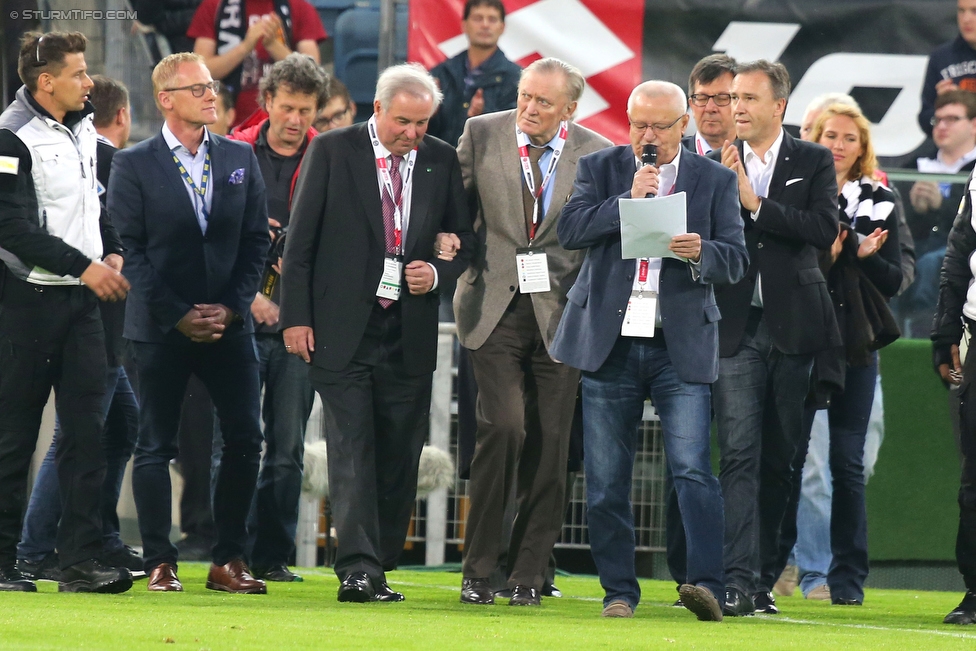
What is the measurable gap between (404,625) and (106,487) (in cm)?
219

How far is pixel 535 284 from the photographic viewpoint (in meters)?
5.98

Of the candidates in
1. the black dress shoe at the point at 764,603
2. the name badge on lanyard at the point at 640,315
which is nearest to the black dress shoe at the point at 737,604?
the black dress shoe at the point at 764,603

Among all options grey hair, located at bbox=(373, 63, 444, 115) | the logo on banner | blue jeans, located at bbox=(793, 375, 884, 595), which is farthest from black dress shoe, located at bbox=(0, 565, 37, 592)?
the logo on banner

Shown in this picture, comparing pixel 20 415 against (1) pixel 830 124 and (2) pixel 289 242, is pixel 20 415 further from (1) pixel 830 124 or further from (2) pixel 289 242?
(1) pixel 830 124

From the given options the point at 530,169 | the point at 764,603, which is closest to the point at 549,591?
the point at 764,603

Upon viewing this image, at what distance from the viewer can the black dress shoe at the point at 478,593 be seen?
19.5 ft

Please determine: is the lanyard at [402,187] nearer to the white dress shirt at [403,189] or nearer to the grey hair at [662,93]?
the white dress shirt at [403,189]

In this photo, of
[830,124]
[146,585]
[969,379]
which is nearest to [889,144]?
[830,124]

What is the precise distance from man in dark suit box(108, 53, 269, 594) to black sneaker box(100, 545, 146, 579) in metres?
0.53

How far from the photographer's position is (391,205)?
239 inches

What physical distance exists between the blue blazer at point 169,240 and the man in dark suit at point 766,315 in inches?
79.2

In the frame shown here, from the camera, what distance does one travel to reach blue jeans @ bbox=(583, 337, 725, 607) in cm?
541

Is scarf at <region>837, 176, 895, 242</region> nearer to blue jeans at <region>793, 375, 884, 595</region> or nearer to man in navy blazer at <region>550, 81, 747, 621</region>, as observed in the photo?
blue jeans at <region>793, 375, 884, 595</region>

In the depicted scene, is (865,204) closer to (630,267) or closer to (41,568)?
(630,267)
